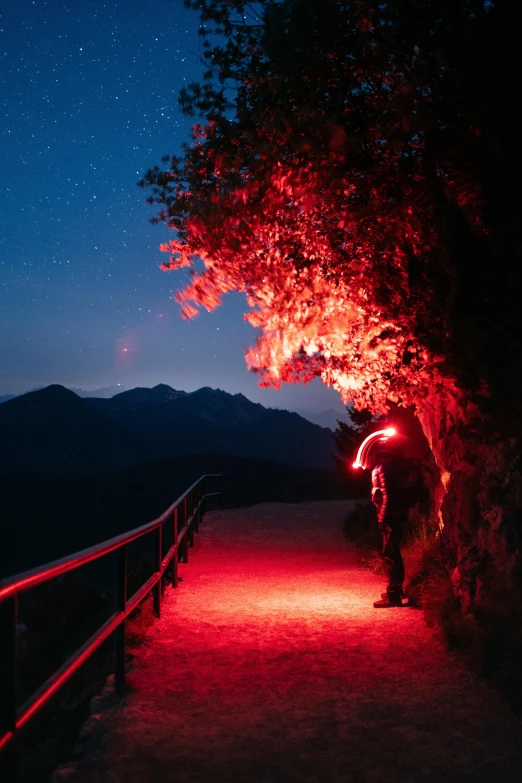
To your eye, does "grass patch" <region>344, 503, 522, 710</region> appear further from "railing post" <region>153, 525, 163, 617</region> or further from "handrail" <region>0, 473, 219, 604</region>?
"handrail" <region>0, 473, 219, 604</region>

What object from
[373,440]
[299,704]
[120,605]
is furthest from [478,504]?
[120,605]

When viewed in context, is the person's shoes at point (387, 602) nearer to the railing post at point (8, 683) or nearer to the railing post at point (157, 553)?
the railing post at point (157, 553)

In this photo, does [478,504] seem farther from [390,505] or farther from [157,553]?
[157,553]

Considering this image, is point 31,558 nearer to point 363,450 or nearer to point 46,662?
point 46,662

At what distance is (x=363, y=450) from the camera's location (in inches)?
360

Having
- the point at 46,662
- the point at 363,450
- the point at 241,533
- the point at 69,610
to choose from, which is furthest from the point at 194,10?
the point at 69,610

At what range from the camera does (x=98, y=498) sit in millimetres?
109500

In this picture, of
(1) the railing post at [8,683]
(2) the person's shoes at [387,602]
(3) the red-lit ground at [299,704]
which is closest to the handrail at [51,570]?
(1) the railing post at [8,683]

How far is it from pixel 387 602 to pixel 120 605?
4.36 meters

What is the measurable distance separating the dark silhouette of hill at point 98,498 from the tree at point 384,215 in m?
64.7

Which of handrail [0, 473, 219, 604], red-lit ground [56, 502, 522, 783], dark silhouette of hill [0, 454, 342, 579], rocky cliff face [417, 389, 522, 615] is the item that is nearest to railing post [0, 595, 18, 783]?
handrail [0, 473, 219, 604]

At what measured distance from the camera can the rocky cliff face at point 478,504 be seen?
6.09 metres

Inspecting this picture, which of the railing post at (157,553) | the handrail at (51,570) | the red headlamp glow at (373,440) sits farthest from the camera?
the red headlamp glow at (373,440)

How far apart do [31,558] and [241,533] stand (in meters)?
65.5
